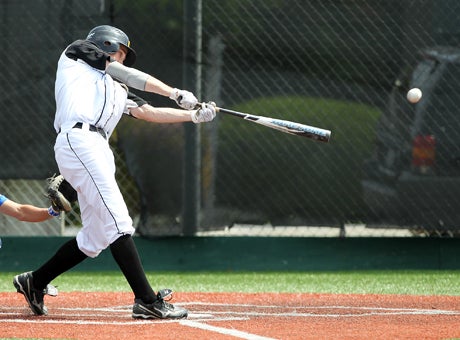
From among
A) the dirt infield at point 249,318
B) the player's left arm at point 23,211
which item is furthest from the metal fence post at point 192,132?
the player's left arm at point 23,211

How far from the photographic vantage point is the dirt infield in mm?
4758

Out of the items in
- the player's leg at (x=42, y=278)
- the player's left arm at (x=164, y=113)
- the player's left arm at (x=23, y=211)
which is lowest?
the player's leg at (x=42, y=278)

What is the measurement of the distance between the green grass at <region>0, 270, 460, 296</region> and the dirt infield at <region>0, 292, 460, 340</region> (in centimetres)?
50

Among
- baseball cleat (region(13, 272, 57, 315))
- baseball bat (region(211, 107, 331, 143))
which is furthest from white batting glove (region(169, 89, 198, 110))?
baseball cleat (region(13, 272, 57, 315))

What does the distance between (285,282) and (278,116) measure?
136 centimetres

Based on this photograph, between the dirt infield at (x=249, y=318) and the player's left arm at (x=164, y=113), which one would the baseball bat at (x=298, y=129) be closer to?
the player's left arm at (x=164, y=113)

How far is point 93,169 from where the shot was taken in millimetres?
5289

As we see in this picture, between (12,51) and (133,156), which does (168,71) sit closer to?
(133,156)

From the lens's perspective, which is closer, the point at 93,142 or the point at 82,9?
the point at 93,142

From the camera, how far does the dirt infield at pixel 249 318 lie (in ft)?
15.6

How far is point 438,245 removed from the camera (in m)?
8.23

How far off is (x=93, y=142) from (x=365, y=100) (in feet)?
11.1

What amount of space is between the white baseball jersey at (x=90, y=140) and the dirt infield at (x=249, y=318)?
0.51 metres

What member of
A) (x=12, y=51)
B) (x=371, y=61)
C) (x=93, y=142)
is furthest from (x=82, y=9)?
(x=93, y=142)
